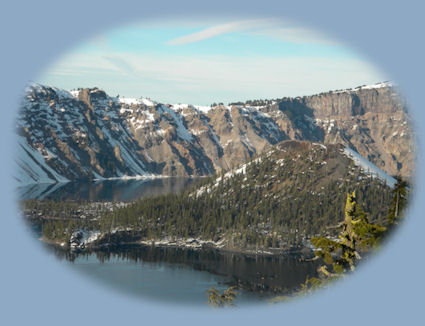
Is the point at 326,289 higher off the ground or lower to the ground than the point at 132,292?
higher

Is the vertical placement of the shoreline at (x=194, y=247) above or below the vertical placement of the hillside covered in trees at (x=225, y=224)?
below

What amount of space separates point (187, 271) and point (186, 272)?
1.26 m

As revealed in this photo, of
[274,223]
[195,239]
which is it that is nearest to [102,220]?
[195,239]

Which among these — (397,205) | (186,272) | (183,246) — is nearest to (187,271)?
(186,272)

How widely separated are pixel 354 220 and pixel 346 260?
8.88 feet

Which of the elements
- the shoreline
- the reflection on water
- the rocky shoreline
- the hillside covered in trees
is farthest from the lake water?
the hillside covered in trees

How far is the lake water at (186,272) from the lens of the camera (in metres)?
116

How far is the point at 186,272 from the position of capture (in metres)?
138

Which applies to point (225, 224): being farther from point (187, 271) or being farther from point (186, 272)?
point (186, 272)

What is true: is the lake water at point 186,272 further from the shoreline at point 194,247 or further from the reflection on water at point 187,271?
the shoreline at point 194,247

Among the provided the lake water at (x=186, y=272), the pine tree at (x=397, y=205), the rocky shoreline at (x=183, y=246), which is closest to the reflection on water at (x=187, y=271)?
the lake water at (x=186, y=272)

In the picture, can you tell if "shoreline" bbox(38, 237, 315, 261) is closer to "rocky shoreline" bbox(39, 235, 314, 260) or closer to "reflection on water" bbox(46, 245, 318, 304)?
"rocky shoreline" bbox(39, 235, 314, 260)

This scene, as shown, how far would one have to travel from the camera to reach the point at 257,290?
121m

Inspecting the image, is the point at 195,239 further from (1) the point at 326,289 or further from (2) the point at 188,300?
(1) the point at 326,289
